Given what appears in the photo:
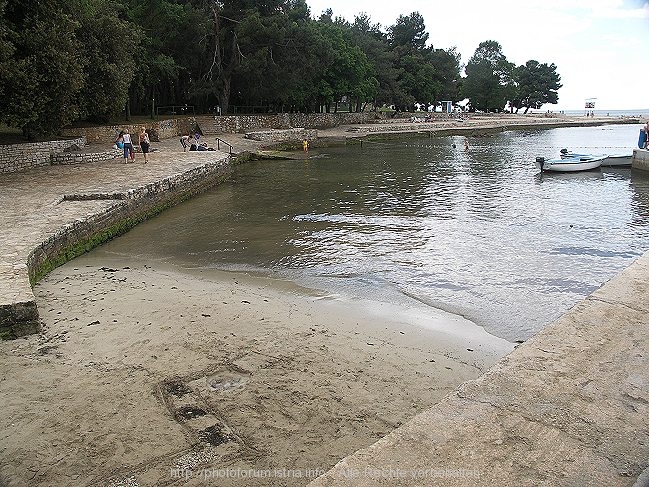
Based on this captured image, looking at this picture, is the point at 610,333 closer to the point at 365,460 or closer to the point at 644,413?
the point at 644,413

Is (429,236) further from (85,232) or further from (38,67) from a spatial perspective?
(38,67)

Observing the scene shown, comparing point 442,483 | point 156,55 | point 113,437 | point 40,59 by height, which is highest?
point 156,55

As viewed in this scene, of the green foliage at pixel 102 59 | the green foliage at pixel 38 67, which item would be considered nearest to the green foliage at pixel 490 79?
the green foliage at pixel 102 59

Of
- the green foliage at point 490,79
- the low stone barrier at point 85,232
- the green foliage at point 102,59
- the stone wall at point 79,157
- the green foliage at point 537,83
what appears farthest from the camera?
the green foliage at point 537,83

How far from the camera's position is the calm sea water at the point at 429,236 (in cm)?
983

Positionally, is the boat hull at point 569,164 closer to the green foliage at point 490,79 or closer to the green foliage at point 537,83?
the green foliage at point 490,79

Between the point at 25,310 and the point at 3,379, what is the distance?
146cm

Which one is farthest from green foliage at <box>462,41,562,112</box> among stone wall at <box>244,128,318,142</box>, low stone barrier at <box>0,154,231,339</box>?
low stone barrier at <box>0,154,231,339</box>

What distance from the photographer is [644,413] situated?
3.88 meters

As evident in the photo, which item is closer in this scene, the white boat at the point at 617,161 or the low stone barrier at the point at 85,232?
the low stone barrier at the point at 85,232

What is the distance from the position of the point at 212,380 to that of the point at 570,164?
87.0 ft

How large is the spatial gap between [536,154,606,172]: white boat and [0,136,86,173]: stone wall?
23216 mm

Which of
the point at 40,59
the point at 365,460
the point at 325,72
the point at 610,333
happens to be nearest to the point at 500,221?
the point at 610,333

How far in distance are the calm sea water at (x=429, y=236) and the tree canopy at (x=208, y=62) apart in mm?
7014
